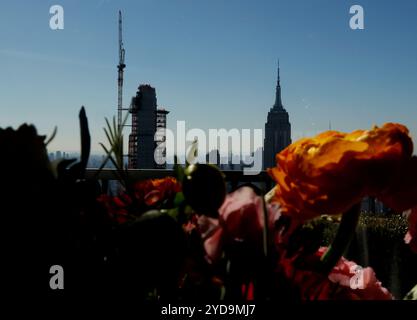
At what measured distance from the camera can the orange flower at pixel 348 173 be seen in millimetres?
301

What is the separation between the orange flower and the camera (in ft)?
0.99

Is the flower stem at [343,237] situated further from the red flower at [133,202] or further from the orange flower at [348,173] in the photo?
the red flower at [133,202]

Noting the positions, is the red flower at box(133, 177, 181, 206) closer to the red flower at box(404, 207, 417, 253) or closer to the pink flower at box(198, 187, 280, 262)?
the pink flower at box(198, 187, 280, 262)

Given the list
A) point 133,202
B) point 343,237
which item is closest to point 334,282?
point 343,237

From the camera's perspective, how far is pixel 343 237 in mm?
320

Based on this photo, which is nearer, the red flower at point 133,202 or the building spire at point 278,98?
the red flower at point 133,202

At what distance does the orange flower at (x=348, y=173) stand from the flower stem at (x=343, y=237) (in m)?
0.02

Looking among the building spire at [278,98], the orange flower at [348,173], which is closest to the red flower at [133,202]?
the orange flower at [348,173]

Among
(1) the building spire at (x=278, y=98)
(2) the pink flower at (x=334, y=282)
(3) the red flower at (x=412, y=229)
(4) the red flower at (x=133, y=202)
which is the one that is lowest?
(2) the pink flower at (x=334, y=282)

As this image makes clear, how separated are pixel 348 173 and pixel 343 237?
5 cm

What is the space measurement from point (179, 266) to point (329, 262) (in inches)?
4.4

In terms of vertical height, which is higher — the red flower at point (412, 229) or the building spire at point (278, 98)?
the building spire at point (278, 98)
